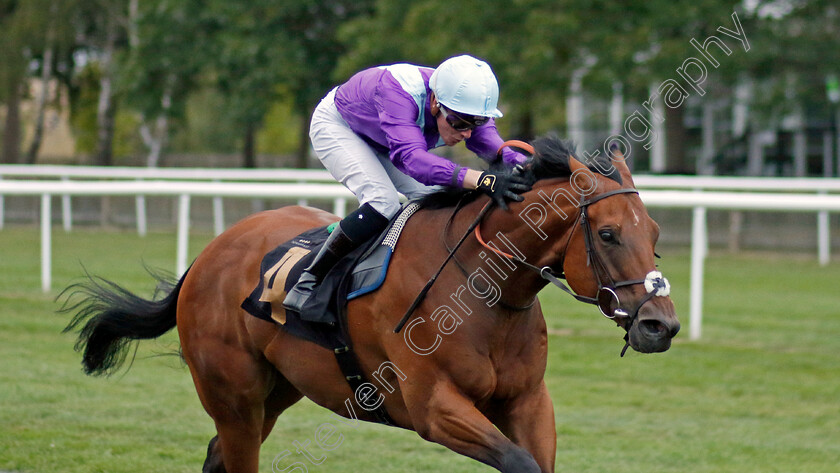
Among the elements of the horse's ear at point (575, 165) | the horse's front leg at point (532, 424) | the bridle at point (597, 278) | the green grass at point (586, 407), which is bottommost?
the green grass at point (586, 407)

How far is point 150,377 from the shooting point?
6.79 m

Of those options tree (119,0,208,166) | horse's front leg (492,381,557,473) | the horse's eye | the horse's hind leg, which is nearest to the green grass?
the horse's hind leg

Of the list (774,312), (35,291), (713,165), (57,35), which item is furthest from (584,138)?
(35,291)

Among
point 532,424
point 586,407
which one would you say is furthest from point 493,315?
point 586,407

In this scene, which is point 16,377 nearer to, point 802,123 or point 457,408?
point 457,408

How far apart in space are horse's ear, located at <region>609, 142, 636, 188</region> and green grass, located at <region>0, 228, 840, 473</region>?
6.22ft

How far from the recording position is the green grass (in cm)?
484

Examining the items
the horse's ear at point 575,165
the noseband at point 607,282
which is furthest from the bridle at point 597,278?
the horse's ear at point 575,165

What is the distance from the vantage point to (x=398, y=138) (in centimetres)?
342

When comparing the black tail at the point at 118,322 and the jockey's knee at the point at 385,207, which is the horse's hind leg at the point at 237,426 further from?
the jockey's knee at the point at 385,207

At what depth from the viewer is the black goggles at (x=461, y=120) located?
349cm

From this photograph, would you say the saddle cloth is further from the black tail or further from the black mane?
the black tail

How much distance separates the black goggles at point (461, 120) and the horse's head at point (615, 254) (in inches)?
14.7

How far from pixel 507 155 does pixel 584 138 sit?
2051 centimetres
